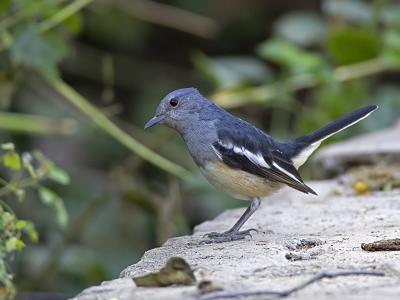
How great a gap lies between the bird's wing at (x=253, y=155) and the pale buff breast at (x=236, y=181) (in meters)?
0.03

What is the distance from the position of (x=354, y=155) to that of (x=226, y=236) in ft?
5.15

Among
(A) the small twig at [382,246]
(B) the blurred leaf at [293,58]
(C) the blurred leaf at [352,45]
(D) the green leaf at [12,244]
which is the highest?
(C) the blurred leaf at [352,45]

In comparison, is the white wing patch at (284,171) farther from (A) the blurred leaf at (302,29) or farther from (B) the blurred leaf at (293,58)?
(A) the blurred leaf at (302,29)

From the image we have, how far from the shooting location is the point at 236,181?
4699 millimetres

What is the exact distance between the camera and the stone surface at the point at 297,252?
2.95m

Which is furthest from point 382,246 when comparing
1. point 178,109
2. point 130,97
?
point 130,97

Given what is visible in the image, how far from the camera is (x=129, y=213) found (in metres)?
7.23

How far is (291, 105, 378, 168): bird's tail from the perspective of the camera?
516 centimetres

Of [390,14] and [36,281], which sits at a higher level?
[390,14]

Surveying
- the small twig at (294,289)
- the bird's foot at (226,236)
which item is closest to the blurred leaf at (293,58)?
the bird's foot at (226,236)

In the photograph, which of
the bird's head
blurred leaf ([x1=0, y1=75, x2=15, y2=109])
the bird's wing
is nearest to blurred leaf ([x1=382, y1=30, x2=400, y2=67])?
the bird's wing

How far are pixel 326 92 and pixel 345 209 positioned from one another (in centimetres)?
243

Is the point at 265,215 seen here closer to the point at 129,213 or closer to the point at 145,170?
the point at 129,213

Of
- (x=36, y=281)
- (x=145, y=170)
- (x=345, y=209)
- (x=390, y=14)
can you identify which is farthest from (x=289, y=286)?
(x=145, y=170)
